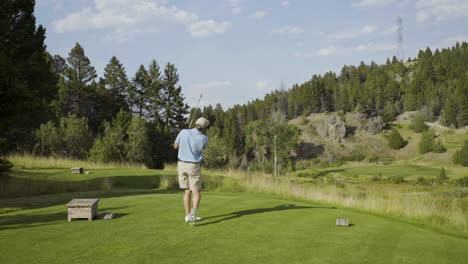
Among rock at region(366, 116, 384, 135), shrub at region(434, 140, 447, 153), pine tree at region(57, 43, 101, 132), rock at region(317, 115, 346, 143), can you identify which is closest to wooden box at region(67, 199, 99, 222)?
pine tree at region(57, 43, 101, 132)

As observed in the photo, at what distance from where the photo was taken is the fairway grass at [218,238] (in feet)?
21.0

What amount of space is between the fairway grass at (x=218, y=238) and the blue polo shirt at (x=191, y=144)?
144 centimetres

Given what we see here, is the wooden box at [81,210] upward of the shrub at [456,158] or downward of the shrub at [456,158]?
upward

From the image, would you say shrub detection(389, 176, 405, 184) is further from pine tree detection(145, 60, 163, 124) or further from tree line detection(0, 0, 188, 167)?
pine tree detection(145, 60, 163, 124)

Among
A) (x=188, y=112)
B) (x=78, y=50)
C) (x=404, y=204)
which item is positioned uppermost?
(x=78, y=50)

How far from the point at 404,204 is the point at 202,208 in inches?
262

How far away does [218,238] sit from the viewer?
7.56 m

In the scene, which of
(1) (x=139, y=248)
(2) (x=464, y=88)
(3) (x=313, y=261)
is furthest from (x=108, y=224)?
(2) (x=464, y=88)

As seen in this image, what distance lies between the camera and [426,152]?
111812mm

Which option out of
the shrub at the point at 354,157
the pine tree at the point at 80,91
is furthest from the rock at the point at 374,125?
the pine tree at the point at 80,91

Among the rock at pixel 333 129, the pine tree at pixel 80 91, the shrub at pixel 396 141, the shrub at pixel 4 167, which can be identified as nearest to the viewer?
the shrub at pixel 4 167

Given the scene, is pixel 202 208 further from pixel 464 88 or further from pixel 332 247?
pixel 464 88

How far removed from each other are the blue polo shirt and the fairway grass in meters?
1.44

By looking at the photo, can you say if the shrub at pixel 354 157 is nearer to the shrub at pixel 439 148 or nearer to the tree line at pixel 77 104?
the shrub at pixel 439 148
